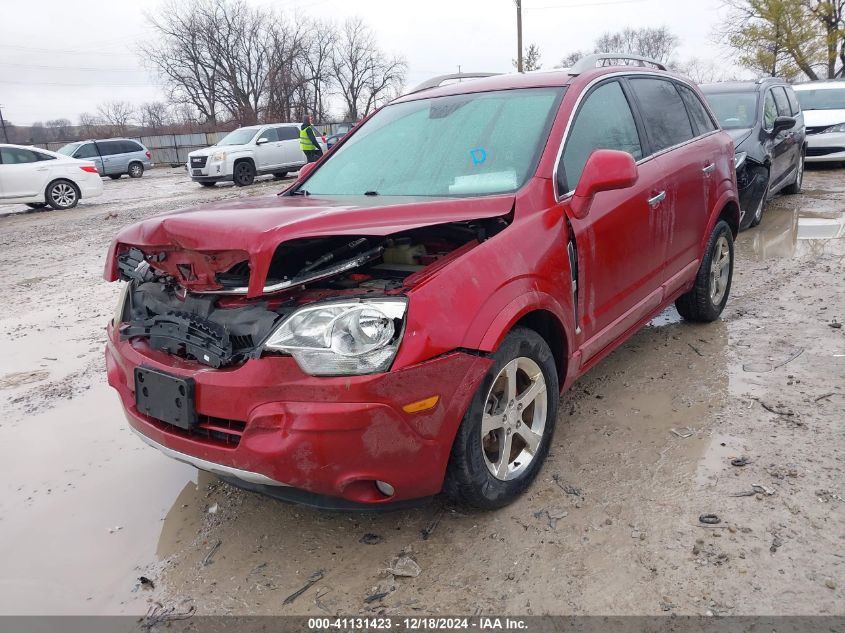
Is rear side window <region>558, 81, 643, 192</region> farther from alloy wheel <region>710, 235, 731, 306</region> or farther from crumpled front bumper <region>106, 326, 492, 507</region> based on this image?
alloy wheel <region>710, 235, 731, 306</region>

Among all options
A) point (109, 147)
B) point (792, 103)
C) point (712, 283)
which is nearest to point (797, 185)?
point (792, 103)

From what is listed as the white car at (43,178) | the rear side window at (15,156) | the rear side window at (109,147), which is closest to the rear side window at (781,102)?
the white car at (43,178)

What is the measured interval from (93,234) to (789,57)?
117 feet

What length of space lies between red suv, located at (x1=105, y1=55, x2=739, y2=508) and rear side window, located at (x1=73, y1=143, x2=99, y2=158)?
25466 mm

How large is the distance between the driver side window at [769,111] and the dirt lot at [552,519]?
15.2 feet

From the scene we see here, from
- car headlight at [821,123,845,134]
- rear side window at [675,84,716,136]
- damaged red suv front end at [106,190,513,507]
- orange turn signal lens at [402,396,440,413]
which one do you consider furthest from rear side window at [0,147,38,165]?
car headlight at [821,123,845,134]

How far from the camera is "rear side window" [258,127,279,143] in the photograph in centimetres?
1889

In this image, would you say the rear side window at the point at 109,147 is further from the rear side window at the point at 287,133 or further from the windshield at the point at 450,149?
the windshield at the point at 450,149

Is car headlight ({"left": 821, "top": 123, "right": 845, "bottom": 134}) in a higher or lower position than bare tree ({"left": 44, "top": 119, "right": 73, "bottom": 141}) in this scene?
lower

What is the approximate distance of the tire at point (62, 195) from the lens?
48.1 feet

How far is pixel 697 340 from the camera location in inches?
171

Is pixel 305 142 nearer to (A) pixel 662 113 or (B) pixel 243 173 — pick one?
(B) pixel 243 173

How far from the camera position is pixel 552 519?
254 cm

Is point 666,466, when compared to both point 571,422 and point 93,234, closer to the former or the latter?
point 571,422
